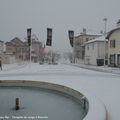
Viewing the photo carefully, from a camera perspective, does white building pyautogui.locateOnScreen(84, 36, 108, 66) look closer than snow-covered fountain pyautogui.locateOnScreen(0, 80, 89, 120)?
No

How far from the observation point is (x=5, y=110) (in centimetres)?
1231

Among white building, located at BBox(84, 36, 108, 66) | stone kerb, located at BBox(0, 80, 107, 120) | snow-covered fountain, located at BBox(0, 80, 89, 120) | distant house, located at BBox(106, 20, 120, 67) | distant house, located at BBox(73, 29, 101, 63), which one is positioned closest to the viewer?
→ stone kerb, located at BBox(0, 80, 107, 120)

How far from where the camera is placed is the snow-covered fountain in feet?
36.7

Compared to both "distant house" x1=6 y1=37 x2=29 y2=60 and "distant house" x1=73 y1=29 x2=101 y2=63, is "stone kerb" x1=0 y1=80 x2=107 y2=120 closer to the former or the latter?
"distant house" x1=73 y1=29 x2=101 y2=63

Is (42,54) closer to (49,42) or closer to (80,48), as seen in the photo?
(80,48)

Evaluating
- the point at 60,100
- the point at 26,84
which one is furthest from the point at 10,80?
the point at 60,100

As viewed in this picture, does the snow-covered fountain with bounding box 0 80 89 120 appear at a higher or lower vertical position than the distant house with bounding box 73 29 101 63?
lower

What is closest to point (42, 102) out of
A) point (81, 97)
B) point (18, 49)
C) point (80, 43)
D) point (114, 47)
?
point (81, 97)

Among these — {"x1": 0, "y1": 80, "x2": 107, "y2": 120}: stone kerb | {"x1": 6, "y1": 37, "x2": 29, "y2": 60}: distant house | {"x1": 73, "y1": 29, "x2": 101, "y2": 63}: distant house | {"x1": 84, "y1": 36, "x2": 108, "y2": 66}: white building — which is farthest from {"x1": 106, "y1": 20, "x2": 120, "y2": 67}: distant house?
{"x1": 6, "y1": 37, "x2": 29, "y2": 60}: distant house

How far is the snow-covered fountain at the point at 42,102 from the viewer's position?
11.2 m

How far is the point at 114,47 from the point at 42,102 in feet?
108

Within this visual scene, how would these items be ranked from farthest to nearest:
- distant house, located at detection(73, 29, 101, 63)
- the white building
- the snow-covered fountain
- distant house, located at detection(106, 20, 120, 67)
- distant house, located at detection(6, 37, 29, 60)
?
distant house, located at detection(6, 37, 29, 60) < distant house, located at detection(73, 29, 101, 63) < the white building < distant house, located at detection(106, 20, 120, 67) < the snow-covered fountain

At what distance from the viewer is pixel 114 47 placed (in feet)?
149

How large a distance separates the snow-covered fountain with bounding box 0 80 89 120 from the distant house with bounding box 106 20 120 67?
26409mm
